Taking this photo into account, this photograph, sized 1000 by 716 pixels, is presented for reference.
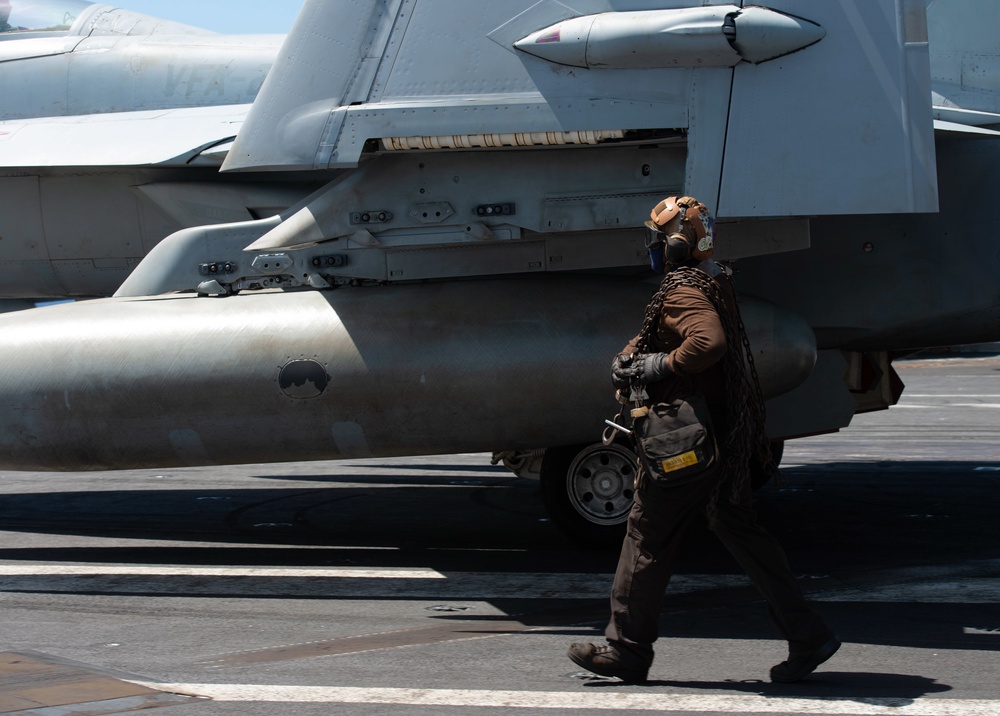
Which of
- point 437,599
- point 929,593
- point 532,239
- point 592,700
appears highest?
point 532,239

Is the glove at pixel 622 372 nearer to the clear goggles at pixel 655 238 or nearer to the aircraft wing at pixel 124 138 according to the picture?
the clear goggles at pixel 655 238

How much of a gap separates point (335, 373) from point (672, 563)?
9.59ft

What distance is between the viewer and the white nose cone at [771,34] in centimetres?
626

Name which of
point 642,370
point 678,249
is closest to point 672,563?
point 642,370

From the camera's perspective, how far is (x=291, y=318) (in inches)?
288

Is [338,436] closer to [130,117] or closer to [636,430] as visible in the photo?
[636,430]

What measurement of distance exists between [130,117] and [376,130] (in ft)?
11.6

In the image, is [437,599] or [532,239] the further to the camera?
[532,239]

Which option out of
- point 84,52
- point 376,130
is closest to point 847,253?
point 376,130

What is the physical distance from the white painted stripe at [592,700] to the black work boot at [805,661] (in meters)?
0.17

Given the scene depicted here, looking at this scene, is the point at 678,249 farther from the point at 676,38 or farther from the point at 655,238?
the point at 676,38

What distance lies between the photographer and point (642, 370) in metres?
4.84

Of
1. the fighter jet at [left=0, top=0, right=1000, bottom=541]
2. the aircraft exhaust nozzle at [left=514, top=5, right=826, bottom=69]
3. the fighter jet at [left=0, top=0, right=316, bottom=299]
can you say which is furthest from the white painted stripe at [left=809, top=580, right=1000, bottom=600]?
the fighter jet at [left=0, top=0, right=316, bottom=299]

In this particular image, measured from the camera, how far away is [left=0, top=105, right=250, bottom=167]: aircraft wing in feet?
28.3
